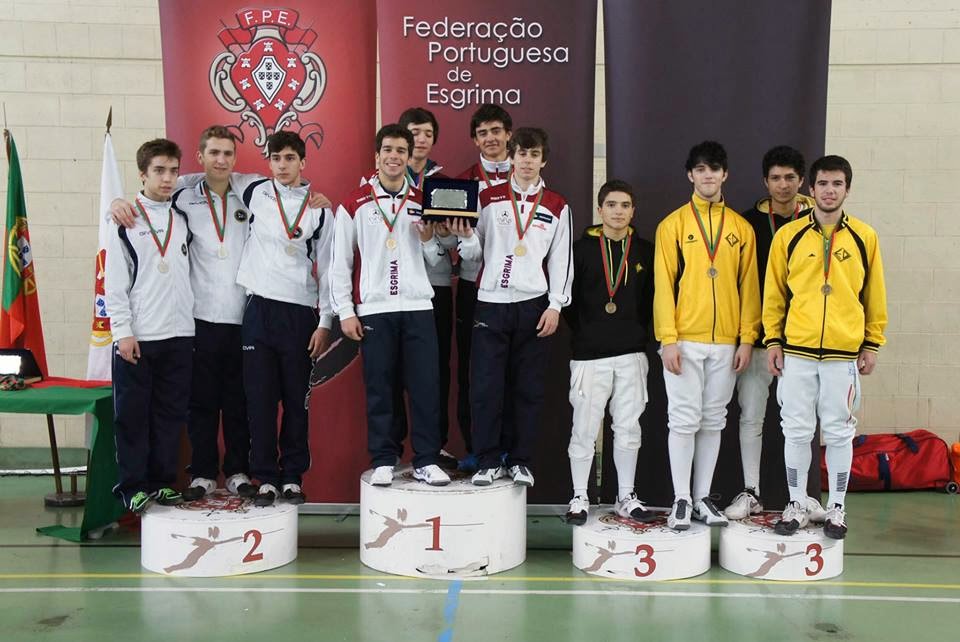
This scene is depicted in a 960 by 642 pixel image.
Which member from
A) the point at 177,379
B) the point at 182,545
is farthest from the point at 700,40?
the point at 182,545

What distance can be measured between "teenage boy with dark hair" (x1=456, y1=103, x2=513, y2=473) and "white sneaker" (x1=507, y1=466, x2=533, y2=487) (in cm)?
20

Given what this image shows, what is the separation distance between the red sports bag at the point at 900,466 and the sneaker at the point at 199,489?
155 inches

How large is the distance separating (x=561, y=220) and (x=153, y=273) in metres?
1.89

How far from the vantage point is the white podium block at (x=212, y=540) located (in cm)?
399

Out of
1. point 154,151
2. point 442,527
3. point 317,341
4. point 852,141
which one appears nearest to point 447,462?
point 442,527

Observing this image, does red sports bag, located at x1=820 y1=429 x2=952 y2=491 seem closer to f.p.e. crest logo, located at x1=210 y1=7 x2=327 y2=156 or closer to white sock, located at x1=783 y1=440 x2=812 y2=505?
white sock, located at x1=783 y1=440 x2=812 y2=505

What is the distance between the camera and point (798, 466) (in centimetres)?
411

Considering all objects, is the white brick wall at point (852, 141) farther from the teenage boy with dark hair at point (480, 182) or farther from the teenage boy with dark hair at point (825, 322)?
the teenage boy with dark hair at point (480, 182)

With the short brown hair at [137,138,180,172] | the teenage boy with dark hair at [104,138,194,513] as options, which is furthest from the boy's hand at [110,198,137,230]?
the short brown hair at [137,138,180,172]

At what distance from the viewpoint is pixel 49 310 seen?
273 inches

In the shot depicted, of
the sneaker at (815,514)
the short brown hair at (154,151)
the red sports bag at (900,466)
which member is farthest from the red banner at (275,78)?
the red sports bag at (900,466)

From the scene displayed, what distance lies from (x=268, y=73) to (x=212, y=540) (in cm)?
249

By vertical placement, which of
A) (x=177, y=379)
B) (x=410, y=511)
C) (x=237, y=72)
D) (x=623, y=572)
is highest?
(x=237, y=72)

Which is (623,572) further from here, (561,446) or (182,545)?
(182,545)
